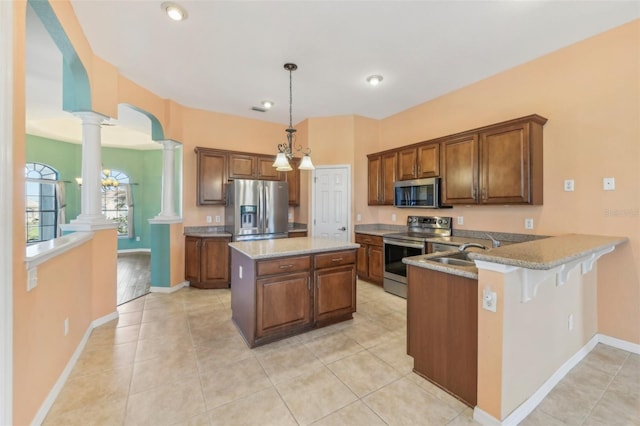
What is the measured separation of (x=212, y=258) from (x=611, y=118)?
5202mm

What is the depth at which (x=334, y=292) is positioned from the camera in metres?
2.99

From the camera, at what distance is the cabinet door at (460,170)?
3438 mm

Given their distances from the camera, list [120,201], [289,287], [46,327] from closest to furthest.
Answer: [46,327] → [289,287] → [120,201]

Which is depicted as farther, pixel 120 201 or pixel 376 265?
pixel 120 201

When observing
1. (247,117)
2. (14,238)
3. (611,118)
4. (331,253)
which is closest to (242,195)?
(247,117)

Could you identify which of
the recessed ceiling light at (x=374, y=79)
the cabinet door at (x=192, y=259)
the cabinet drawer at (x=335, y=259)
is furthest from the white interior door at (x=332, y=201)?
the cabinet door at (x=192, y=259)

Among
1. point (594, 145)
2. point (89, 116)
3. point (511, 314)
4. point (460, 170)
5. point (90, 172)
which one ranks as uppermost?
point (89, 116)

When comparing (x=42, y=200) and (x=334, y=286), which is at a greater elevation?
(x=42, y=200)

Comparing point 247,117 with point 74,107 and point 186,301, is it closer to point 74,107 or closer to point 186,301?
point 74,107

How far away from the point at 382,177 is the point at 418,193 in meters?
0.83

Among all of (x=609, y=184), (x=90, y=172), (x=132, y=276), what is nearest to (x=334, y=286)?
(x=609, y=184)

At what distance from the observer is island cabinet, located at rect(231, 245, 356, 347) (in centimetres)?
256

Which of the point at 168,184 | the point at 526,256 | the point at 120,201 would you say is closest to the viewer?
the point at 526,256

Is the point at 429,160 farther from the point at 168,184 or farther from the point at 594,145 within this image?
the point at 168,184
